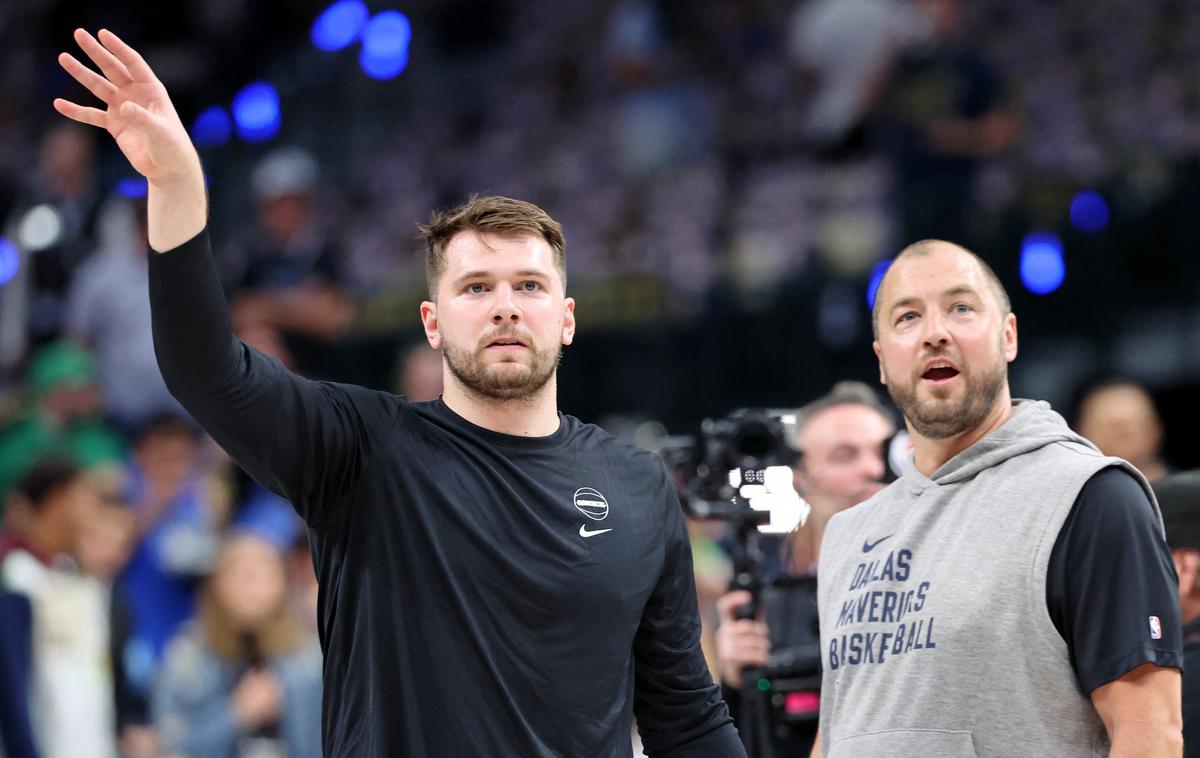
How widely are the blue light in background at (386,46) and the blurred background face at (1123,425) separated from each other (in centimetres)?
1009

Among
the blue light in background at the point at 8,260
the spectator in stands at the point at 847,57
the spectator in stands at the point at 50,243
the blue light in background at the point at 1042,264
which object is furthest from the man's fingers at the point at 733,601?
the blue light in background at the point at 8,260

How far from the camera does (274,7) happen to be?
14336 millimetres

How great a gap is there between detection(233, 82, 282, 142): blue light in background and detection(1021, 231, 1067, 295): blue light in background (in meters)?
8.02

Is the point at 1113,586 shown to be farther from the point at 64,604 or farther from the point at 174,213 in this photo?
the point at 64,604

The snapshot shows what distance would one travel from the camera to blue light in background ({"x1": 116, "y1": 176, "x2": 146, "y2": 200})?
814 cm

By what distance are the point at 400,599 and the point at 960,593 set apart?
98cm

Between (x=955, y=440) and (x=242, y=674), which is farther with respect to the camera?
(x=242, y=674)

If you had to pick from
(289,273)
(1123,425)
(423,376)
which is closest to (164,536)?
(423,376)

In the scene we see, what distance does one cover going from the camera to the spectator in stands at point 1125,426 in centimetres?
525

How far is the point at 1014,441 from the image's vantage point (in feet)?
9.21

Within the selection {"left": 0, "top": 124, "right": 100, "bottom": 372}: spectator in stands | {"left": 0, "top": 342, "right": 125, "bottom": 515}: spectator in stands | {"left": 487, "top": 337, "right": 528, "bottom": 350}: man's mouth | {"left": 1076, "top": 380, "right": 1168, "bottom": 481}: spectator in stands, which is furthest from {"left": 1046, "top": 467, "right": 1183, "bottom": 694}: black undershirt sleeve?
{"left": 0, "top": 124, "right": 100, "bottom": 372}: spectator in stands

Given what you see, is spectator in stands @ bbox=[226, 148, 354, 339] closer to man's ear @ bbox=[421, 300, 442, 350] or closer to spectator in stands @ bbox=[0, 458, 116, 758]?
spectator in stands @ bbox=[0, 458, 116, 758]

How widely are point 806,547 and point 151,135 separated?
2.66 meters

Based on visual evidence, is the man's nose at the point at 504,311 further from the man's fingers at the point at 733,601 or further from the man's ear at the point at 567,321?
the man's fingers at the point at 733,601
